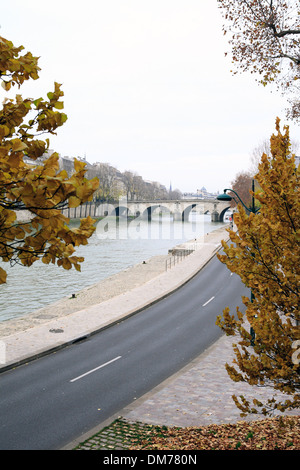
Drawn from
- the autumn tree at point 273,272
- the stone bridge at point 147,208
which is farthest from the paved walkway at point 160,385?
the stone bridge at point 147,208

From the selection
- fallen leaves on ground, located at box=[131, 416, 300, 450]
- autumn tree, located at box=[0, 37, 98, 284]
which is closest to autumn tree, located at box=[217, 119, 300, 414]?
fallen leaves on ground, located at box=[131, 416, 300, 450]

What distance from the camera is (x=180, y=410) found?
10422 millimetres

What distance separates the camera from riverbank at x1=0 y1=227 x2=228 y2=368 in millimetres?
16391

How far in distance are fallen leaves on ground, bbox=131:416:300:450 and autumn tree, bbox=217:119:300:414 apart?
1263mm

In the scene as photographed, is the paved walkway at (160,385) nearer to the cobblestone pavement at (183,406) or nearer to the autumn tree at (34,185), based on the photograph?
the cobblestone pavement at (183,406)

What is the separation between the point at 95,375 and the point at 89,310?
28.5ft

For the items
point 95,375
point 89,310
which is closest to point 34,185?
point 95,375

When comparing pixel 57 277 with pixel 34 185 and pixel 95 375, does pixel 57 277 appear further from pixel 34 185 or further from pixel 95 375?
pixel 34 185

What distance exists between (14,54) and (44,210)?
1.92 meters

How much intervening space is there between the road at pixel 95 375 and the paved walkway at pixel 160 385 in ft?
1.48

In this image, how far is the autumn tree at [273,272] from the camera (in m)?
6.12

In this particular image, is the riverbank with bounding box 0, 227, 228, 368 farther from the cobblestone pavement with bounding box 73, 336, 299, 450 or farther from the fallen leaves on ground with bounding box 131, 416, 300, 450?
the fallen leaves on ground with bounding box 131, 416, 300, 450
